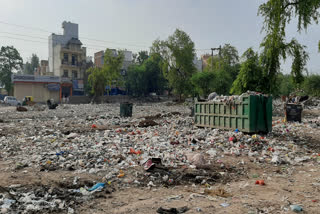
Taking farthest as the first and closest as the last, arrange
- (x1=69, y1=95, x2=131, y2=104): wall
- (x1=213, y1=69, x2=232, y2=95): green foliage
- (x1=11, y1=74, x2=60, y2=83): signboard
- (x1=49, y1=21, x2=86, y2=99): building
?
(x1=49, y1=21, x2=86, y2=99): building, (x1=69, y1=95, x2=131, y2=104): wall, (x1=11, y1=74, x2=60, y2=83): signboard, (x1=213, y1=69, x2=232, y2=95): green foliage

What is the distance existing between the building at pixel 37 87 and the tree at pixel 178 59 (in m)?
16.4

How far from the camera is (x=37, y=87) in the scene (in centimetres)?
4028

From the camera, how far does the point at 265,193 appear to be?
4039mm

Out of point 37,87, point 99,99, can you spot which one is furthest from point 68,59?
point 99,99

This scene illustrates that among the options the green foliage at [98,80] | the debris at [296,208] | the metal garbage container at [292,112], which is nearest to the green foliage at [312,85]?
the metal garbage container at [292,112]

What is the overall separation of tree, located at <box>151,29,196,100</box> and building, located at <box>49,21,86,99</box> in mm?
14143

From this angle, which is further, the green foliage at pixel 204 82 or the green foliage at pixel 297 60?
the green foliage at pixel 204 82

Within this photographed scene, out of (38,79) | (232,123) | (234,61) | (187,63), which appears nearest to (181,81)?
(187,63)

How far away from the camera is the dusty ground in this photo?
3.45 meters

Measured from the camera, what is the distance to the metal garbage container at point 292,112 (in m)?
12.1

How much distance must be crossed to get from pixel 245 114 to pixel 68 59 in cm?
4101

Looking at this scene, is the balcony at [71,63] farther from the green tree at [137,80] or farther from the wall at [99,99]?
the green tree at [137,80]

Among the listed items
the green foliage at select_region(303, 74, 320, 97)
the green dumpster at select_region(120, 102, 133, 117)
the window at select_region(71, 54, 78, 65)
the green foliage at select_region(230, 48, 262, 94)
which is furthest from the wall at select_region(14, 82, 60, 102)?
the green foliage at select_region(303, 74, 320, 97)

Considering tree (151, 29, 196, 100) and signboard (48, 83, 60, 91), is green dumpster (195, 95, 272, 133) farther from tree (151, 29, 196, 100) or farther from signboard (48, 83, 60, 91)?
signboard (48, 83, 60, 91)
